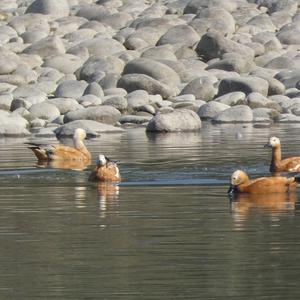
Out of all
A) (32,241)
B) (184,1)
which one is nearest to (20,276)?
(32,241)

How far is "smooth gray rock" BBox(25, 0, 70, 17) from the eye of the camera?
50000 millimetres

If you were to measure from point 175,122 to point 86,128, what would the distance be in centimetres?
225

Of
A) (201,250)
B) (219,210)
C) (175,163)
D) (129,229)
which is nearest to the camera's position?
(201,250)

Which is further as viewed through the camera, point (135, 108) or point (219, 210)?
point (135, 108)

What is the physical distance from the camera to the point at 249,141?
2505 centimetres

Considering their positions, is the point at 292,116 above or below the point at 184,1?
below

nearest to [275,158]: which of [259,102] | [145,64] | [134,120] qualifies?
[134,120]

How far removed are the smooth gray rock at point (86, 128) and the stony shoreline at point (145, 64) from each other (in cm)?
5

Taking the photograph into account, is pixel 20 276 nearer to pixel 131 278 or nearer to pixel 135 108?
pixel 131 278

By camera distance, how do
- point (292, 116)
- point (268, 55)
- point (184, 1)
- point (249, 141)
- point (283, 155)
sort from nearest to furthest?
point (283, 155)
point (249, 141)
point (292, 116)
point (268, 55)
point (184, 1)

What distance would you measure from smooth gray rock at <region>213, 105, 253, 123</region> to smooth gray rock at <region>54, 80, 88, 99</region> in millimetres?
4729

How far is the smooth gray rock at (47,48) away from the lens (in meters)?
42.0

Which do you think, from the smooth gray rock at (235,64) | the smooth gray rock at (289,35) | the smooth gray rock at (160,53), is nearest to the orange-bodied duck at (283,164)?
the smooth gray rock at (235,64)

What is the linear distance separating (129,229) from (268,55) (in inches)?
1169
